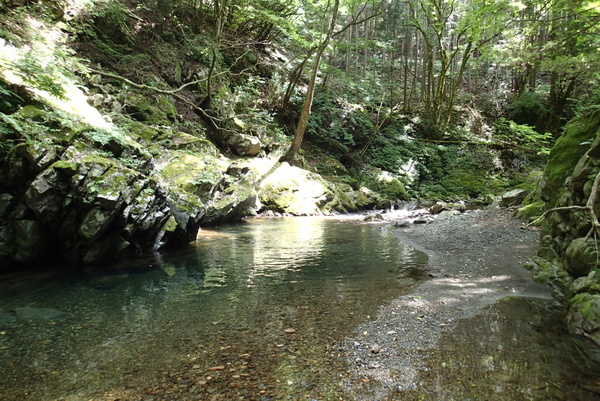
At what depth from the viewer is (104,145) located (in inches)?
318

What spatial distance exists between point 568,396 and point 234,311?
3863mm

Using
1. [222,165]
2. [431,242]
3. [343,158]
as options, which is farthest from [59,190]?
[343,158]

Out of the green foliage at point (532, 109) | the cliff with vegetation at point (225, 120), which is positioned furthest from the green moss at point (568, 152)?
the green foliage at point (532, 109)

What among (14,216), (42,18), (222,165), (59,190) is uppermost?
(42,18)

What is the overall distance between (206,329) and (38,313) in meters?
2.57

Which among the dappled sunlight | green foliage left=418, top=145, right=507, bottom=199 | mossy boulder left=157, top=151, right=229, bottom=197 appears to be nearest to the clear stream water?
mossy boulder left=157, top=151, right=229, bottom=197

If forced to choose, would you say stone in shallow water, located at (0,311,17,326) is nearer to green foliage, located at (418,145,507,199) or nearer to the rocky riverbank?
the rocky riverbank

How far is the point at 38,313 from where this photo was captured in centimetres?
480

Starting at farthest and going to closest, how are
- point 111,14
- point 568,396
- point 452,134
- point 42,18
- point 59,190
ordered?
point 452,134
point 111,14
point 42,18
point 59,190
point 568,396

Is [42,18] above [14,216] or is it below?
above

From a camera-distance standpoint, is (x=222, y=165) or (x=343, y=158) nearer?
(x=222, y=165)

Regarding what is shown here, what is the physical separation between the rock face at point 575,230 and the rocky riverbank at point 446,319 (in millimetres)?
414

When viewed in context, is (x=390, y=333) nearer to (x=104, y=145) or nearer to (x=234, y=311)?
(x=234, y=311)

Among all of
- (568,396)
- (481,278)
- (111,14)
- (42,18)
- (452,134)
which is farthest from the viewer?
(452,134)
